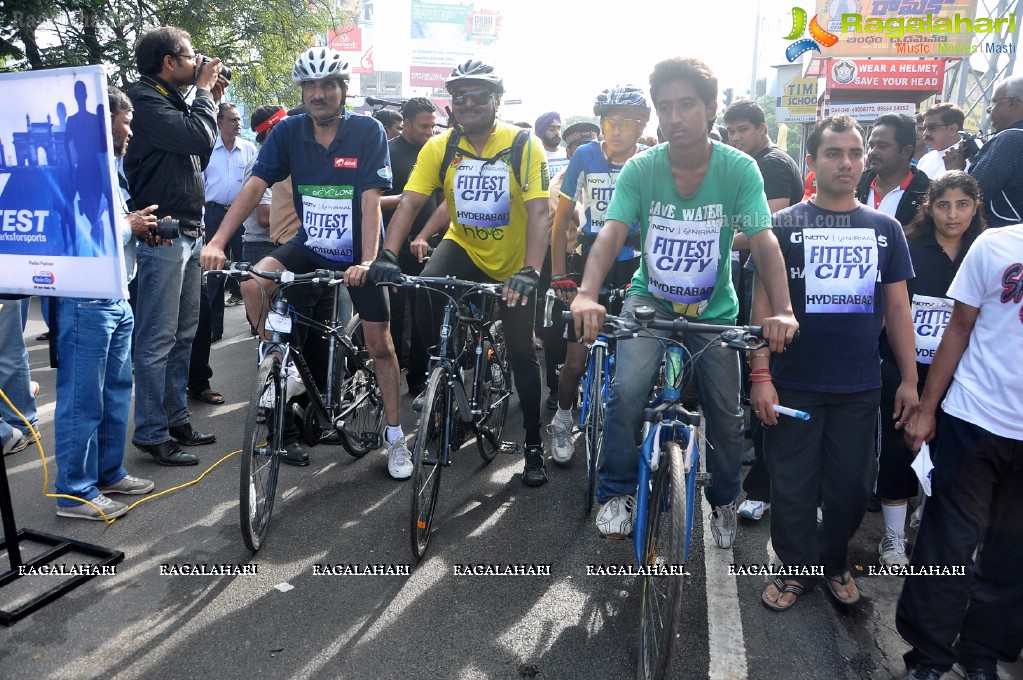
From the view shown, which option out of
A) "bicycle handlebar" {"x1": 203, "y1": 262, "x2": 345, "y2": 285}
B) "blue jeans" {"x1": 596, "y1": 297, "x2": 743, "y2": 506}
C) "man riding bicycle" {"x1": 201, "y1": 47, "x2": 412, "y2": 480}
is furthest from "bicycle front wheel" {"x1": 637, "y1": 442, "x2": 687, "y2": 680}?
"man riding bicycle" {"x1": 201, "y1": 47, "x2": 412, "y2": 480}

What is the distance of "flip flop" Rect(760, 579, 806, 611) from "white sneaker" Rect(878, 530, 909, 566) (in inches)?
25.5

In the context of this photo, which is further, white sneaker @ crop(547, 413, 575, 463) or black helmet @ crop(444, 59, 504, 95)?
white sneaker @ crop(547, 413, 575, 463)

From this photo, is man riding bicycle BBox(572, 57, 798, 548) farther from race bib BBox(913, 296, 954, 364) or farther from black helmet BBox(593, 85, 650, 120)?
black helmet BBox(593, 85, 650, 120)

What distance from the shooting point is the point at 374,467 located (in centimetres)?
518

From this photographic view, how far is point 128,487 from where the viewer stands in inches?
179

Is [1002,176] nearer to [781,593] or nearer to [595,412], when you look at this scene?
[595,412]

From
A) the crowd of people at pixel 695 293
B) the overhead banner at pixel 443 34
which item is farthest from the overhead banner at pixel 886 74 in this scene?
the overhead banner at pixel 443 34

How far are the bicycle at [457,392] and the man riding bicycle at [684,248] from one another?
2.82 feet

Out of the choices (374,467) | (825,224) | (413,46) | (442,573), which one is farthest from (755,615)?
(413,46)

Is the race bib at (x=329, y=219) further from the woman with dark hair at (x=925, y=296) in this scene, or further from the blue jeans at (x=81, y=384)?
the woman with dark hair at (x=925, y=296)

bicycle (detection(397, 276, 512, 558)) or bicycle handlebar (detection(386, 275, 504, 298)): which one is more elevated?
bicycle handlebar (detection(386, 275, 504, 298))

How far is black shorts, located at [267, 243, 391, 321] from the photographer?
4.65 metres

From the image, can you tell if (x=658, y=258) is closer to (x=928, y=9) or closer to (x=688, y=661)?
(x=688, y=661)

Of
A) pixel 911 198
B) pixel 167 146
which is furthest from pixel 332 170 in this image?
pixel 911 198
